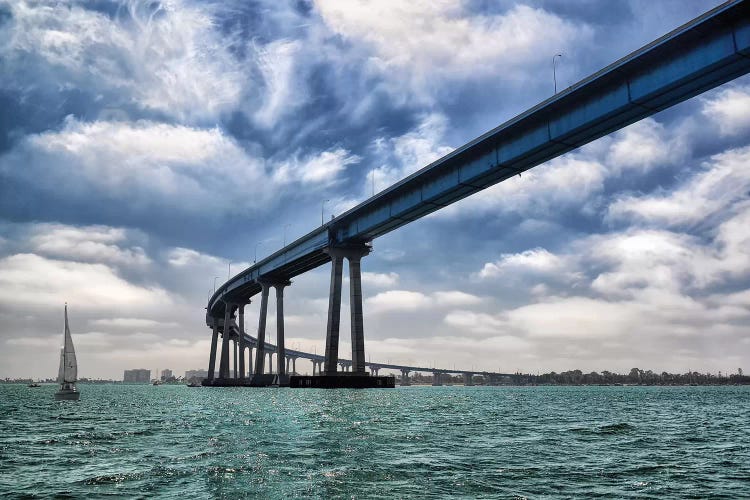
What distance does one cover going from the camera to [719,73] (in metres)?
39.9

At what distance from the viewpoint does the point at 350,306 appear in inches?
3600

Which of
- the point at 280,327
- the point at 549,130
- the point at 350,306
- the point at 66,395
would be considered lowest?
the point at 66,395

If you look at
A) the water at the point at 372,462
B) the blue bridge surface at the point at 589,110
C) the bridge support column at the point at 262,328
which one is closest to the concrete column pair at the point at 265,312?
the bridge support column at the point at 262,328

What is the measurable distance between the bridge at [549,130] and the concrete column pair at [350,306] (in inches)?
6.1

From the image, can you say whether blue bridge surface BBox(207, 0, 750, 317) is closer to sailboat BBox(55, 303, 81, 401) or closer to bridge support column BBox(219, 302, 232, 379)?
sailboat BBox(55, 303, 81, 401)

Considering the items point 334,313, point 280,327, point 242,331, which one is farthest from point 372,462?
point 242,331

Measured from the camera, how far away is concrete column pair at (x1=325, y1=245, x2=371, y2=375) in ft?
298

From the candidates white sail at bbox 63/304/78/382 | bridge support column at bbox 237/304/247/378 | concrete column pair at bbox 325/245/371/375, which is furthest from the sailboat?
bridge support column at bbox 237/304/247/378

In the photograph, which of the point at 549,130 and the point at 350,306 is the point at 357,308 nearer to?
the point at 350,306

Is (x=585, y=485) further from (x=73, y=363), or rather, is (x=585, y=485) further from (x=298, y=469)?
(x=73, y=363)

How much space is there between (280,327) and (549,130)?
274 feet

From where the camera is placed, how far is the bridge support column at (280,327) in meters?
120

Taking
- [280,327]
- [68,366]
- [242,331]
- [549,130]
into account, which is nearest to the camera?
[549,130]

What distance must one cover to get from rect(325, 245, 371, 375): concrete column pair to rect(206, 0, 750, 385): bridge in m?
0.16
